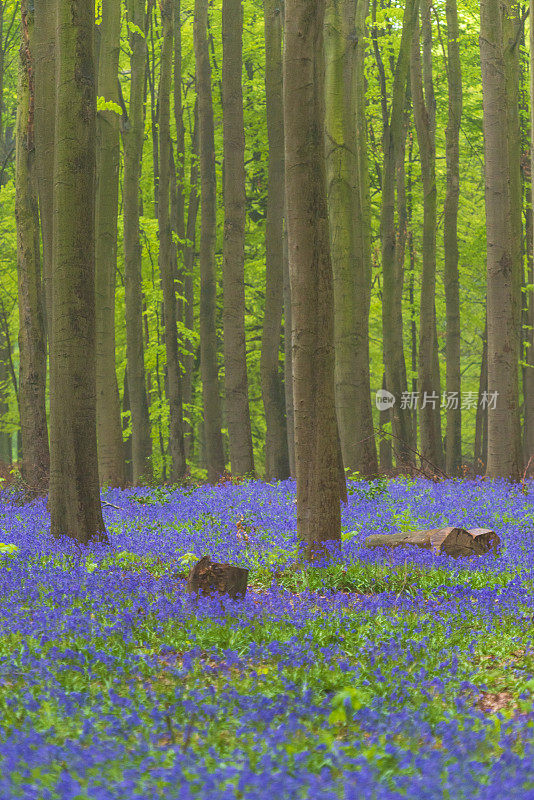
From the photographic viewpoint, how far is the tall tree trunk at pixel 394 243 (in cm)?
1870

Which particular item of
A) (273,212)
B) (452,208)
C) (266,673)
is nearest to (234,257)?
(273,212)

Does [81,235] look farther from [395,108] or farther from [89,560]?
[395,108]

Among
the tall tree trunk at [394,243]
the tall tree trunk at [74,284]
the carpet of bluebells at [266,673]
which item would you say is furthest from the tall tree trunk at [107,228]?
the tall tree trunk at [394,243]

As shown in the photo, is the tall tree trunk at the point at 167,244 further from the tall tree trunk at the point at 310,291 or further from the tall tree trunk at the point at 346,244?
the tall tree trunk at the point at 310,291

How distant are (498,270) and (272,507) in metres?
5.68

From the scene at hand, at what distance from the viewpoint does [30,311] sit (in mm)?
14586

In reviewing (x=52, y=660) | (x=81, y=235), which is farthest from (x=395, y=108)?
(x=52, y=660)

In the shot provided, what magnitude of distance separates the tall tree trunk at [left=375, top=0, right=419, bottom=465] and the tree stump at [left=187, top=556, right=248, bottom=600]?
12249 mm

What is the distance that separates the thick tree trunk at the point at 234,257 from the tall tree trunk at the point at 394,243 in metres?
4.10

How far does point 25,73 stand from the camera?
47.2ft

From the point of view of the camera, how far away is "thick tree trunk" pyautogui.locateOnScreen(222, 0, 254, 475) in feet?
52.2

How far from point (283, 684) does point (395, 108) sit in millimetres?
16832

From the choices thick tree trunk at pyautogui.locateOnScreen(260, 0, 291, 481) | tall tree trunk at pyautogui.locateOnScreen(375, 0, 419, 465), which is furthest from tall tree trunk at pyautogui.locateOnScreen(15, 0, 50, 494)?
tall tree trunk at pyautogui.locateOnScreen(375, 0, 419, 465)

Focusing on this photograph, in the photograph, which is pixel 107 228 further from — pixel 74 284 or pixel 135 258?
pixel 74 284
